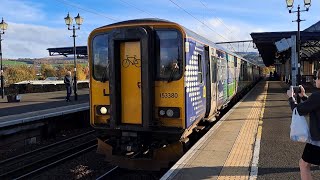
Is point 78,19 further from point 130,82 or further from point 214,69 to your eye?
point 130,82

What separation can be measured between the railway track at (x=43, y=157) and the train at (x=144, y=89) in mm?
2561

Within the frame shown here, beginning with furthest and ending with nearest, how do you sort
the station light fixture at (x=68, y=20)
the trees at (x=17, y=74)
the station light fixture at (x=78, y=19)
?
the trees at (x=17, y=74) < the station light fixture at (x=78, y=19) < the station light fixture at (x=68, y=20)

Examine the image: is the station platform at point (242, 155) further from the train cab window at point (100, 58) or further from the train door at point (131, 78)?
the train cab window at point (100, 58)

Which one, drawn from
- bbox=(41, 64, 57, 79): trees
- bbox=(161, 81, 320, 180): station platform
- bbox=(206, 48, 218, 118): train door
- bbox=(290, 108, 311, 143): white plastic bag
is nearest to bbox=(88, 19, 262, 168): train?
bbox=(161, 81, 320, 180): station platform

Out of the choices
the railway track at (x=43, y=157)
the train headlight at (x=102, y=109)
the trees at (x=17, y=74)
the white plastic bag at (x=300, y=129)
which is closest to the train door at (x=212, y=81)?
the train headlight at (x=102, y=109)

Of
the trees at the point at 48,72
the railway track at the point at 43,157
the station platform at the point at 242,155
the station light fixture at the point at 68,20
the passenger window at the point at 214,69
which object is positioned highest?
the station light fixture at the point at 68,20

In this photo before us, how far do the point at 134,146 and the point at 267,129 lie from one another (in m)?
5.19

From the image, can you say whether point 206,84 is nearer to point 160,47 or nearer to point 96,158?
point 160,47

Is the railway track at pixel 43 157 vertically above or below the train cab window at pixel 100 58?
below

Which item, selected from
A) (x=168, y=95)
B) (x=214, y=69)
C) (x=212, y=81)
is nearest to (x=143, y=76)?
(x=168, y=95)

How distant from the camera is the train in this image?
7.38 metres

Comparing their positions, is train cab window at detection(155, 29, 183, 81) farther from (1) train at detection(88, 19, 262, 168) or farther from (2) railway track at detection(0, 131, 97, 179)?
(2) railway track at detection(0, 131, 97, 179)

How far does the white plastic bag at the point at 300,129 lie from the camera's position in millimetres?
4734

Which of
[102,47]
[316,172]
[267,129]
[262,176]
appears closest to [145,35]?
[102,47]
